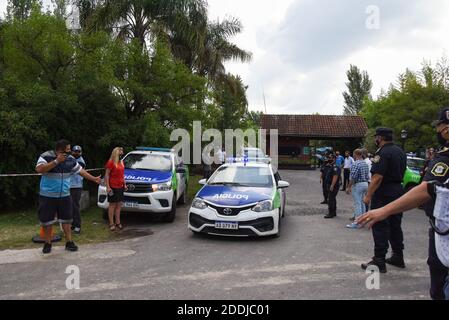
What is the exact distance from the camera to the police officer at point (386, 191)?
5.76 meters

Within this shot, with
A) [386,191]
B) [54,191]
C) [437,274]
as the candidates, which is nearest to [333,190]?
[386,191]

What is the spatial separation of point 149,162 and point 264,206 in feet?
13.7

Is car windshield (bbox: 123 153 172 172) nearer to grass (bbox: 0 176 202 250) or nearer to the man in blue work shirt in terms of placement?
grass (bbox: 0 176 202 250)

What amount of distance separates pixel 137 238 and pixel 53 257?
71.6 inches

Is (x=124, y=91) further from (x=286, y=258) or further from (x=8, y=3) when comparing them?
(x=8, y=3)

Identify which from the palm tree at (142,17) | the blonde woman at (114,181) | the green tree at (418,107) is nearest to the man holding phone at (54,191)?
the blonde woman at (114,181)

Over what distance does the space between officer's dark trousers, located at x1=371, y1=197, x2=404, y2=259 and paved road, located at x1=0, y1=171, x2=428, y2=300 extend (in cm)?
34

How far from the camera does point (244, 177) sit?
913cm

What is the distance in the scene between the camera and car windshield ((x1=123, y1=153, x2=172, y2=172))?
10.6 m

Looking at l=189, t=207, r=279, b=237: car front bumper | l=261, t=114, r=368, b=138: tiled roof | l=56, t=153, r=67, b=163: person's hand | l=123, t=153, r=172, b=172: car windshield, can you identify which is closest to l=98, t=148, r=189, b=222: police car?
l=123, t=153, r=172, b=172: car windshield

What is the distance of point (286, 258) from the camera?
6566 millimetres

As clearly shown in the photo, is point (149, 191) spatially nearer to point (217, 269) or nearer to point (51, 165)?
point (51, 165)

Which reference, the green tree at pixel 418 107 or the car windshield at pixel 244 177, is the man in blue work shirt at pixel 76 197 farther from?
the green tree at pixel 418 107
